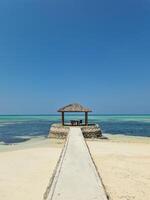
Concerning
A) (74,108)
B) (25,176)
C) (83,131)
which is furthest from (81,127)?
(25,176)

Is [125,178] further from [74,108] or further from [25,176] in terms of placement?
[74,108]

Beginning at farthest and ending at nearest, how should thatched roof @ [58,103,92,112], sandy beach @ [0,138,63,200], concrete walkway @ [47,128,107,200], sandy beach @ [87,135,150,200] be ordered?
thatched roof @ [58,103,92,112]
sandy beach @ [0,138,63,200]
sandy beach @ [87,135,150,200]
concrete walkway @ [47,128,107,200]

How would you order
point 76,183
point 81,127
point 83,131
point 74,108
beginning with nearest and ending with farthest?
point 76,183, point 83,131, point 81,127, point 74,108

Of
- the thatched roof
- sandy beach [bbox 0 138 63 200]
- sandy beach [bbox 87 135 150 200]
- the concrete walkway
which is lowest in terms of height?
sandy beach [bbox 0 138 63 200]

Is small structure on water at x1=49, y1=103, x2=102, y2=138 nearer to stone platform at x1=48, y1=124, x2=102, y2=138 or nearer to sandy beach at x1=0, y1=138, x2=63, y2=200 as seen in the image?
stone platform at x1=48, y1=124, x2=102, y2=138

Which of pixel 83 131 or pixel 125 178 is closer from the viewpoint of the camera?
pixel 125 178

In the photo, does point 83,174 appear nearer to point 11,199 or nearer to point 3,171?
point 11,199

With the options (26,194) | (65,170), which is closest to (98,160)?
(65,170)

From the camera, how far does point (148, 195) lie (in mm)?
6961

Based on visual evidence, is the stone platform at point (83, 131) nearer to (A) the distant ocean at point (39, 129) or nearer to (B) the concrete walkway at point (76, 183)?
(A) the distant ocean at point (39, 129)

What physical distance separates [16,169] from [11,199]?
3555 mm

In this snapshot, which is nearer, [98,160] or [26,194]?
[26,194]

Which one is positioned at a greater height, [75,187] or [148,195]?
[75,187]

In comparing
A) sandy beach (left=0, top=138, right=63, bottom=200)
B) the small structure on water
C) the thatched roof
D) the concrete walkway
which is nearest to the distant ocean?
the small structure on water
